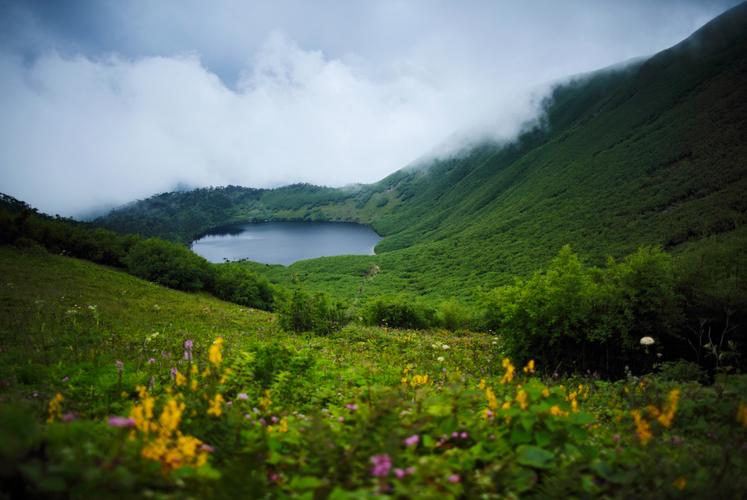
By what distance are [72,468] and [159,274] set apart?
148 ft

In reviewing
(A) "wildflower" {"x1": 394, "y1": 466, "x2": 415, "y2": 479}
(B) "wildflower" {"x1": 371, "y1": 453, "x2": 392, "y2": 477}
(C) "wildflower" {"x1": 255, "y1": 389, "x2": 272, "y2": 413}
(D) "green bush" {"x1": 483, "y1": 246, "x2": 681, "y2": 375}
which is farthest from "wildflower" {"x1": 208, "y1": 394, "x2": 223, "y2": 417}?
(D) "green bush" {"x1": 483, "y1": 246, "x2": 681, "y2": 375}

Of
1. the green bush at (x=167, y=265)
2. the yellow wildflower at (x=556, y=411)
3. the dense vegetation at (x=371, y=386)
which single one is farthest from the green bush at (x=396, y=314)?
the yellow wildflower at (x=556, y=411)

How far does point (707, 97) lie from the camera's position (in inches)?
4631

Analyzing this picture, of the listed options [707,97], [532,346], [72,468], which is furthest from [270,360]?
[707,97]

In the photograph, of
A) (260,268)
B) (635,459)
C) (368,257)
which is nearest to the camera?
(635,459)

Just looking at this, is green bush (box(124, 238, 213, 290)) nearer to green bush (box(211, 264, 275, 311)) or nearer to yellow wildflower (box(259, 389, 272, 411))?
green bush (box(211, 264, 275, 311))

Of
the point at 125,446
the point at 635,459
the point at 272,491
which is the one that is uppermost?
the point at 125,446

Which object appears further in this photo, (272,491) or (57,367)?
(57,367)

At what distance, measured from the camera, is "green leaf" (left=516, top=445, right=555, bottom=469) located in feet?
10.3

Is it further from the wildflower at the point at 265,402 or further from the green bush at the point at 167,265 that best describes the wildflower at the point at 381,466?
the green bush at the point at 167,265

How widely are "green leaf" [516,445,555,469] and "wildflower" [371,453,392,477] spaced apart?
1.21m

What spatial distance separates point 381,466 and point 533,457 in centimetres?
139

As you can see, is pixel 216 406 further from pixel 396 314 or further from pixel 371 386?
pixel 396 314

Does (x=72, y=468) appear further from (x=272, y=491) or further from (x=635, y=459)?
(x=635, y=459)
